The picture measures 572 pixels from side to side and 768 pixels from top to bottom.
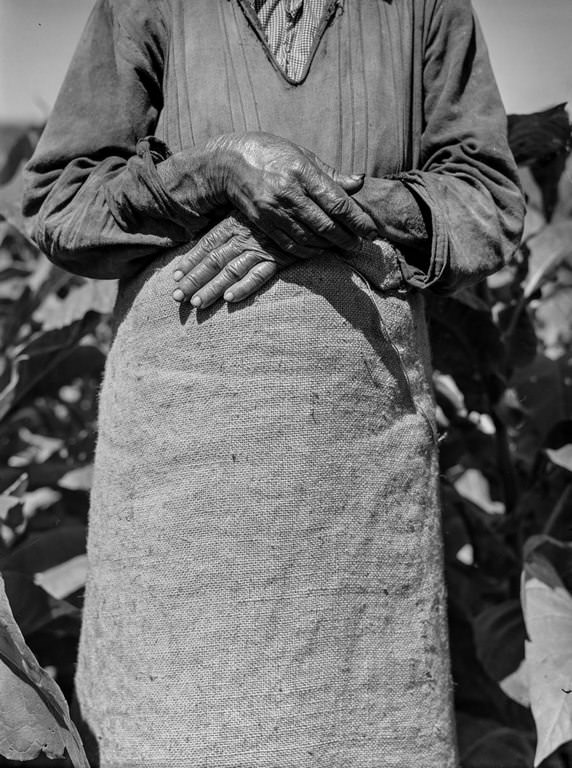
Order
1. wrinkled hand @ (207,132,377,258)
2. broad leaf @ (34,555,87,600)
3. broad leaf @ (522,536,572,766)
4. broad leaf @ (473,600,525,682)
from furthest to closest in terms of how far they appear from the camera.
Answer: broad leaf @ (34,555,87,600) → broad leaf @ (473,600,525,682) → broad leaf @ (522,536,572,766) → wrinkled hand @ (207,132,377,258)

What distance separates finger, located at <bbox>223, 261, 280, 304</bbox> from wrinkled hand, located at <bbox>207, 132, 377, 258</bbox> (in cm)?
3

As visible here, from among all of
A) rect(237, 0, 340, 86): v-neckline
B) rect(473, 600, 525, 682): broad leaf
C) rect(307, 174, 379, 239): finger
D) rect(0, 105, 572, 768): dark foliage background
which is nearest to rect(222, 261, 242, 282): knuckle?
rect(307, 174, 379, 239): finger

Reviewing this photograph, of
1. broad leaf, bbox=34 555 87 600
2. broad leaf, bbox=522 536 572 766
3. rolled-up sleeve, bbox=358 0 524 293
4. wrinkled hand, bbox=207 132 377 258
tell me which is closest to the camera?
wrinkled hand, bbox=207 132 377 258

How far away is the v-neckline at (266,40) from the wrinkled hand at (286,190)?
153 millimetres

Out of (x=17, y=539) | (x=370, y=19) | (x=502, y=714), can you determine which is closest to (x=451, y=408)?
(x=502, y=714)

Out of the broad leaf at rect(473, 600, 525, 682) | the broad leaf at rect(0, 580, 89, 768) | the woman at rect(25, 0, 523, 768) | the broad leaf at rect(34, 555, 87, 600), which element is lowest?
the broad leaf at rect(473, 600, 525, 682)

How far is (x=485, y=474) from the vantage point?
2422 millimetres

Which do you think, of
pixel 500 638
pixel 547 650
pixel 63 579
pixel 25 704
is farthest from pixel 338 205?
pixel 63 579

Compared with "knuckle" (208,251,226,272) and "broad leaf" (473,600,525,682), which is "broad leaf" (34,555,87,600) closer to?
"broad leaf" (473,600,525,682)

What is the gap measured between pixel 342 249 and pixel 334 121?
0.17m

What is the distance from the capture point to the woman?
4.15 feet

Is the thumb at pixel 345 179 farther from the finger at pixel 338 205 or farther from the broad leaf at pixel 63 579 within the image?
the broad leaf at pixel 63 579

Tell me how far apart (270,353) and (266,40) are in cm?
40

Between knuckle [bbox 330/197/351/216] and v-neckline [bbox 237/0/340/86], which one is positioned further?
v-neckline [bbox 237/0/340/86]
